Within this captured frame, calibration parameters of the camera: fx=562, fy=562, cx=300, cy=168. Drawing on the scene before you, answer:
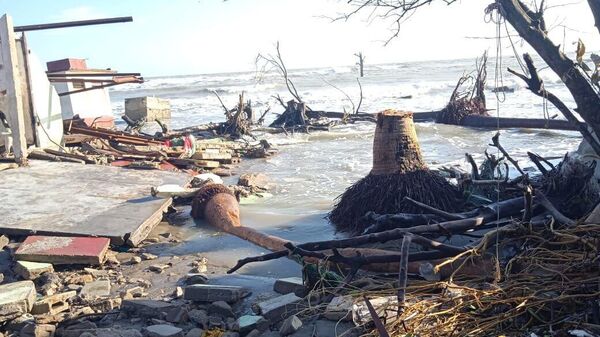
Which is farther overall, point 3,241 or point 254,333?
point 3,241

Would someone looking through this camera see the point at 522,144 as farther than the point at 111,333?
Yes

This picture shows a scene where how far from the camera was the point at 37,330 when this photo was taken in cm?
349

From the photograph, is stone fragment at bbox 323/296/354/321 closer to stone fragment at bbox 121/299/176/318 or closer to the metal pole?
stone fragment at bbox 121/299/176/318

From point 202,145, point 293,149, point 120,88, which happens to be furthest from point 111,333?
point 120,88

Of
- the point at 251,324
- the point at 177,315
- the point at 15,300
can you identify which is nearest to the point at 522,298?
the point at 251,324

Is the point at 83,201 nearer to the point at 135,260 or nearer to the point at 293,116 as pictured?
the point at 135,260

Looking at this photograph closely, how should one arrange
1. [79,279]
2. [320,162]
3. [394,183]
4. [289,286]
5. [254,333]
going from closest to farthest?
[254,333] < [289,286] < [79,279] < [394,183] < [320,162]

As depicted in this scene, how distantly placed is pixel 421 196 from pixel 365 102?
23802 millimetres

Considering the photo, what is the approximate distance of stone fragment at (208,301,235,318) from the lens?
12.5 ft

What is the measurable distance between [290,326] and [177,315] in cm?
85

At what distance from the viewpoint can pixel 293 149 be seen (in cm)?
1357

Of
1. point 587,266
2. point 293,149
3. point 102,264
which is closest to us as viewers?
point 587,266

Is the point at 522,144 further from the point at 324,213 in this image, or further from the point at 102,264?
the point at 102,264

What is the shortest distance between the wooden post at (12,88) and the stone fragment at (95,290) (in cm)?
441
